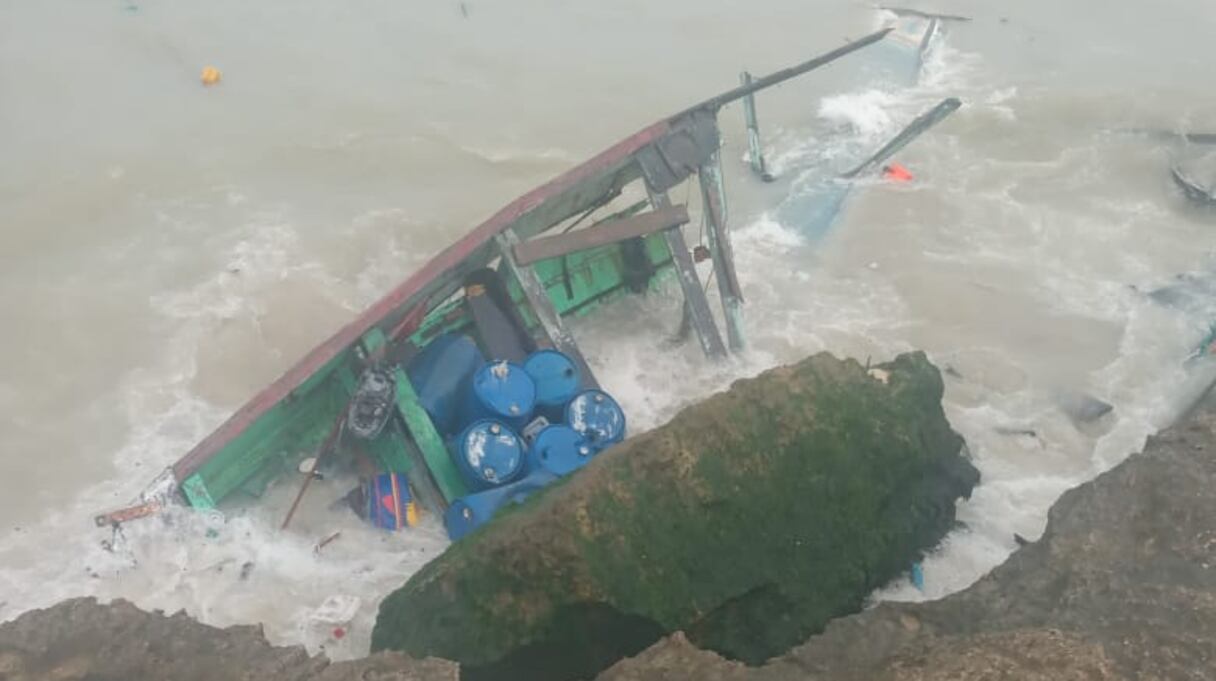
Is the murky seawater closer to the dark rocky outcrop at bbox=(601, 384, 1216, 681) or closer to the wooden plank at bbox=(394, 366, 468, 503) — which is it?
the wooden plank at bbox=(394, 366, 468, 503)

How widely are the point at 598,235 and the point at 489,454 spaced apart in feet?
8.27

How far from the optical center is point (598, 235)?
31.2 feet

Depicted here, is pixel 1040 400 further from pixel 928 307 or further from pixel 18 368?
pixel 18 368

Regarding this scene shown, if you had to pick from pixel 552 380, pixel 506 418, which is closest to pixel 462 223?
pixel 552 380

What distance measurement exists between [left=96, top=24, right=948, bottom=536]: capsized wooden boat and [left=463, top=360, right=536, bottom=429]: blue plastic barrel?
0.22ft

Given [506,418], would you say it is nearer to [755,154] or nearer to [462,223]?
[462,223]

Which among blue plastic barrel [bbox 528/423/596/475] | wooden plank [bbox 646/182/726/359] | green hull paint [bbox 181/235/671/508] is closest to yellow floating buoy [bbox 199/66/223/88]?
green hull paint [bbox 181/235/671/508]

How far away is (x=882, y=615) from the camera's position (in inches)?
234

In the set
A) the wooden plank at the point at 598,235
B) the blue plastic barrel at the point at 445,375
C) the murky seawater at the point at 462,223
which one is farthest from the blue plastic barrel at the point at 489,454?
the wooden plank at the point at 598,235

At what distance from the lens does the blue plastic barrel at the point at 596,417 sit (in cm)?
860

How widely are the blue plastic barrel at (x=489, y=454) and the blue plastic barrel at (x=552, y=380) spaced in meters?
0.62

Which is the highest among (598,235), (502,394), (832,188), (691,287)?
(598,235)

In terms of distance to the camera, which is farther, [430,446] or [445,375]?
[445,375]

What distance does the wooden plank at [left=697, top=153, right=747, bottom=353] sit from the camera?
9977 millimetres
